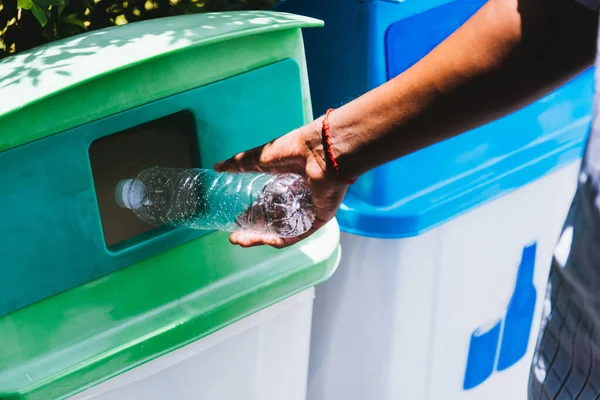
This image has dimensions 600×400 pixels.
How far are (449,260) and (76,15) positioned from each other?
999 mm

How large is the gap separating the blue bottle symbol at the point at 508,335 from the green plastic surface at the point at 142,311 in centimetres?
61

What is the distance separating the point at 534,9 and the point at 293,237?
1.94 ft

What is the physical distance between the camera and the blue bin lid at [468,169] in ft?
5.17

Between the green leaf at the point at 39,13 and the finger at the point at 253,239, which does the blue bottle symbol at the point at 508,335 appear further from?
the green leaf at the point at 39,13

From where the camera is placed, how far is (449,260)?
1.70 meters

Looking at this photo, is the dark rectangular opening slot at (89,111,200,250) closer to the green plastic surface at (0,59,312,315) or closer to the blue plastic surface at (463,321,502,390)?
the green plastic surface at (0,59,312,315)

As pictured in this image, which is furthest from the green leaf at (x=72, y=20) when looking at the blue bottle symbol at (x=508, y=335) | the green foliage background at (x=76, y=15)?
the blue bottle symbol at (x=508, y=335)

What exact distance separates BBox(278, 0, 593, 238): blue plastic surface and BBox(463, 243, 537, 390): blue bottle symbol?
0.29m

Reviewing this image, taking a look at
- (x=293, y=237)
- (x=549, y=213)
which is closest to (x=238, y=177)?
(x=293, y=237)

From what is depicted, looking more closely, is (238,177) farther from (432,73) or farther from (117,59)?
(432,73)

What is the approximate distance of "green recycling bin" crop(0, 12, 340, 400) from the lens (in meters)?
1.18

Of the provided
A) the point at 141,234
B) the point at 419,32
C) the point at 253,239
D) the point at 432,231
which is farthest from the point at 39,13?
the point at 432,231

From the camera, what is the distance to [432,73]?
1.10m

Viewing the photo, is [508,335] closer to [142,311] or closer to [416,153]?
[416,153]
